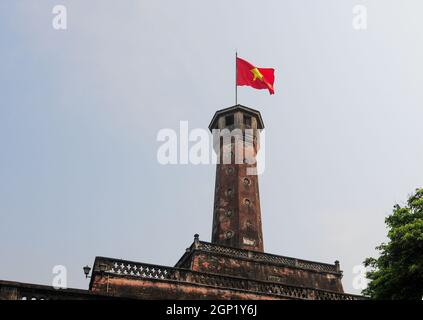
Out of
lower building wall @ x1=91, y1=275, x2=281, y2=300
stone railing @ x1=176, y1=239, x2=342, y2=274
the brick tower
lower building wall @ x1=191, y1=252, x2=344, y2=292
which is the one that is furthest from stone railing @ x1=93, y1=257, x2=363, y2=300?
the brick tower

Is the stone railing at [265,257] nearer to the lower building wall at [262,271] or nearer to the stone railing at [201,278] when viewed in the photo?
the lower building wall at [262,271]

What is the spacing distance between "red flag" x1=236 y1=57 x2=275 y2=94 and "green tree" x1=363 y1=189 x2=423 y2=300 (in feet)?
47.2

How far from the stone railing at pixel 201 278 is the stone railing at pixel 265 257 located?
12.4 ft

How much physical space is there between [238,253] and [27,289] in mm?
13718

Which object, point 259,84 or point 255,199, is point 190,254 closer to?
point 255,199

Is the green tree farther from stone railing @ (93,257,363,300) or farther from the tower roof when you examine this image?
the tower roof

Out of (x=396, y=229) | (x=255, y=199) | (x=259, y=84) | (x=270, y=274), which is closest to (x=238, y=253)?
(x=270, y=274)

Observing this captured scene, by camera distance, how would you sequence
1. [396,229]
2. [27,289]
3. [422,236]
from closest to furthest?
1. [27,289]
2. [422,236]
3. [396,229]

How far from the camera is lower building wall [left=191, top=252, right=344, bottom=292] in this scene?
78.6ft

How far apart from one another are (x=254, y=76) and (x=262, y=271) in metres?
13.5

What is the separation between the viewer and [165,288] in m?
19.5

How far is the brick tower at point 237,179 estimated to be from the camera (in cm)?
2870

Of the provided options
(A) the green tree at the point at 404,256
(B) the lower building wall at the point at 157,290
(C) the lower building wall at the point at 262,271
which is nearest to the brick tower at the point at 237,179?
(C) the lower building wall at the point at 262,271

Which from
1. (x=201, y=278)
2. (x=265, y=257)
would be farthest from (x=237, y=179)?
(x=201, y=278)
